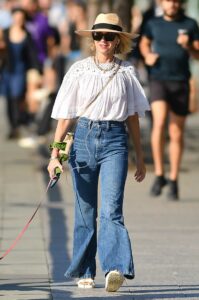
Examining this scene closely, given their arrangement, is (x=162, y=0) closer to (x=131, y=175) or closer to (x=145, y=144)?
(x=131, y=175)

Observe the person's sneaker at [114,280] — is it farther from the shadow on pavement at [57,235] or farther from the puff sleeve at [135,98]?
the puff sleeve at [135,98]

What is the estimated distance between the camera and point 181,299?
7504 mm

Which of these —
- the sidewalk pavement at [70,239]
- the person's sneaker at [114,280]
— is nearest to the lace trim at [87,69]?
the person's sneaker at [114,280]

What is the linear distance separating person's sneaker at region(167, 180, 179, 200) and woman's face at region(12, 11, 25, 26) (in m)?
6.18

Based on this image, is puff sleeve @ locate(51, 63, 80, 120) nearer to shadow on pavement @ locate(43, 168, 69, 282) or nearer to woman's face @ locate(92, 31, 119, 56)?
woman's face @ locate(92, 31, 119, 56)

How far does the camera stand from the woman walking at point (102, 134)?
7637 mm

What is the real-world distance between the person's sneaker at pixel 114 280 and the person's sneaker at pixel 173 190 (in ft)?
13.7

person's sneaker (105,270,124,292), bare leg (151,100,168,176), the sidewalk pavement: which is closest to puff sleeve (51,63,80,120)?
person's sneaker (105,270,124,292)

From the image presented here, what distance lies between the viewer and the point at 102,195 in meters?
7.70

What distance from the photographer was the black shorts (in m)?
11.8

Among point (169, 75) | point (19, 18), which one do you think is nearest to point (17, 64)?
point (19, 18)

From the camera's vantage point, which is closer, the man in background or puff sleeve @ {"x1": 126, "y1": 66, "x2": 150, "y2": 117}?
puff sleeve @ {"x1": 126, "y1": 66, "x2": 150, "y2": 117}

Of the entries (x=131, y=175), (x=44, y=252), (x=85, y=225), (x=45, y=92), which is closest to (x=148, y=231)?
(x=44, y=252)

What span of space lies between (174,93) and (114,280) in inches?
178
